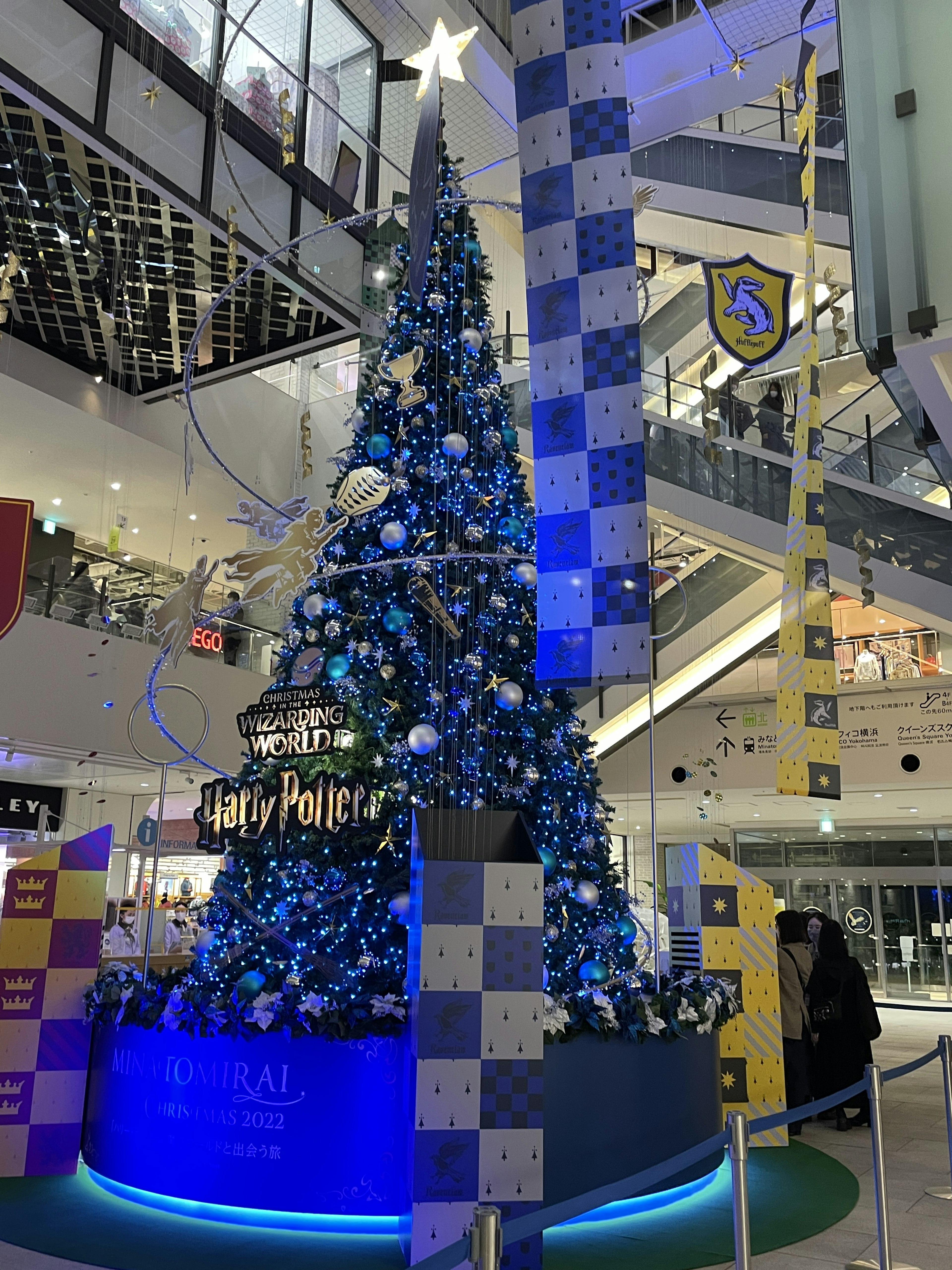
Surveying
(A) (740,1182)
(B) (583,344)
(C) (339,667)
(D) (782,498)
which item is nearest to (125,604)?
(D) (782,498)

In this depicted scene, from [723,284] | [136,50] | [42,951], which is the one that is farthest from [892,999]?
[136,50]

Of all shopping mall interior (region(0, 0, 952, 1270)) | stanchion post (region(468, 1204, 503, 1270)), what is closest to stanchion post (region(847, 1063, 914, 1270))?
shopping mall interior (region(0, 0, 952, 1270))

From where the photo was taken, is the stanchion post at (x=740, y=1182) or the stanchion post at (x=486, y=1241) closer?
the stanchion post at (x=486, y=1241)

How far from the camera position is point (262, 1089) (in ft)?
14.1

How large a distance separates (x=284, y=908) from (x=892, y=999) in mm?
15832

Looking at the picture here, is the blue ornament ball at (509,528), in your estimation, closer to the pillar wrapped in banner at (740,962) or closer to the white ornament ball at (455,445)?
the white ornament ball at (455,445)

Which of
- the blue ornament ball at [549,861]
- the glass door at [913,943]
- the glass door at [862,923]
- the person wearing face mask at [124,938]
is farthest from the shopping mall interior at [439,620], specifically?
the glass door at [862,923]

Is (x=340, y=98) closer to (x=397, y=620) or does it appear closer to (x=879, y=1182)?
(x=397, y=620)

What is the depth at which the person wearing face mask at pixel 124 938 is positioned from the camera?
1232 centimetres

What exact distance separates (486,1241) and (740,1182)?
119cm

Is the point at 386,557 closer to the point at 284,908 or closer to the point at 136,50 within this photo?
the point at 284,908

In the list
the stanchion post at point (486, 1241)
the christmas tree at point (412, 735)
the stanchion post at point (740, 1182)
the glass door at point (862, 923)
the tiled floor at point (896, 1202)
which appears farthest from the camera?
A: the glass door at point (862, 923)

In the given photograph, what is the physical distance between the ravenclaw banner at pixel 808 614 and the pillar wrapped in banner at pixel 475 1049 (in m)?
1.12

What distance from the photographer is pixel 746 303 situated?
6266 mm
